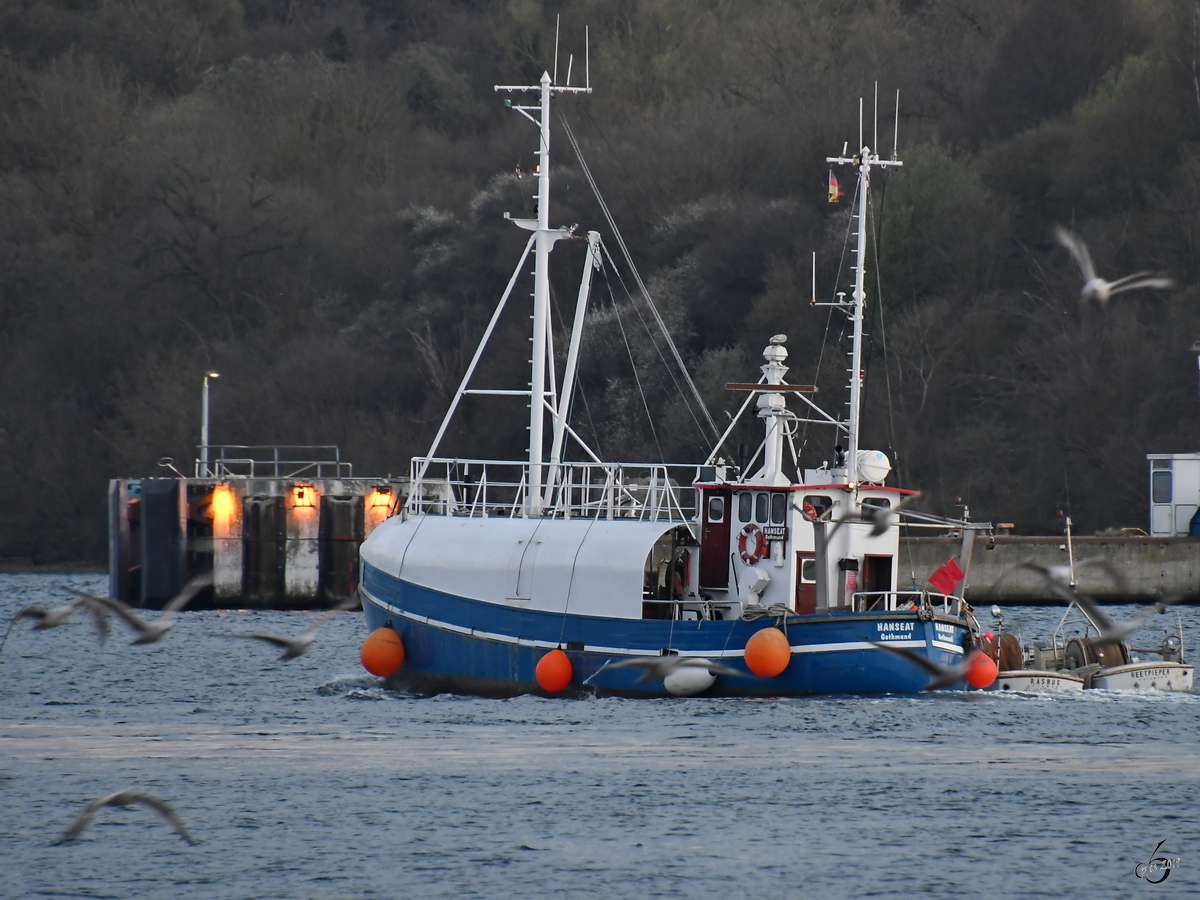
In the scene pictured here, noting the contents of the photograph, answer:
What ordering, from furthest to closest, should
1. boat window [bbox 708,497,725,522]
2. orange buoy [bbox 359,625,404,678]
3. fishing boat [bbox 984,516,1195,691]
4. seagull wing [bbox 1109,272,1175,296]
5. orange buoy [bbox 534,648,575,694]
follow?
orange buoy [bbox 359,625,404,678]
fishing boat [bbox 984,516,1195,691]
boat window [bbox 708,497,725,522]
orange buoy [bbox 534,648,575,694]
seagull wing [bbox 1109,272,1175,296]

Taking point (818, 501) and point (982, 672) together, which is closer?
point (982, 672)

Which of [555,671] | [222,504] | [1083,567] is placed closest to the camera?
[555,671]

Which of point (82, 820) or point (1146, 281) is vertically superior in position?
point (1146, 281)

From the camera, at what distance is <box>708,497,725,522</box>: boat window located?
36.0m

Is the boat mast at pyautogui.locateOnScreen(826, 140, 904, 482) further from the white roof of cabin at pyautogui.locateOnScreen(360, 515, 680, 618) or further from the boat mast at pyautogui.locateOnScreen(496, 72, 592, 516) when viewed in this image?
the boat mast at pyautogui.locateOnScreen(496, 72, 592, 516)

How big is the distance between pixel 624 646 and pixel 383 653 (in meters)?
6.17

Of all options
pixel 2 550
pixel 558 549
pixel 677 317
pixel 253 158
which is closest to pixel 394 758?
pixel 558 549

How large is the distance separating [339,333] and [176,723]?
60140 millimetres

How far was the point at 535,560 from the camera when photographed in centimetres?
3619

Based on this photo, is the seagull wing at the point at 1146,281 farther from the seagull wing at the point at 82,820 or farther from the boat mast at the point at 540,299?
the boat mast at the point at 540,299

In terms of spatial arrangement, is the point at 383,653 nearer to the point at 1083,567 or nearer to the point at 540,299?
the point at 540,299

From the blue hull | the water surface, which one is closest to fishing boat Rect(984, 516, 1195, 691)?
the water surface

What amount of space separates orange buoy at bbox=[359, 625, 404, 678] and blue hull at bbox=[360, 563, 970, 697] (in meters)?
0.22

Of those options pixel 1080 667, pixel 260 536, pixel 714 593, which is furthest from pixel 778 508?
pixel 260 536
